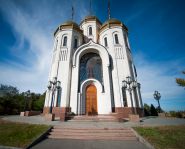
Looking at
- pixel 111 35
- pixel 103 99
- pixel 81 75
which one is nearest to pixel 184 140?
pixel 103 99

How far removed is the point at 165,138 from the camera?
5.53 metres

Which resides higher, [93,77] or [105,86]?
[93,77]

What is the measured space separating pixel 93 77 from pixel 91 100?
3335 mm

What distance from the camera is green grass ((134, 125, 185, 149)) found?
4770 mm

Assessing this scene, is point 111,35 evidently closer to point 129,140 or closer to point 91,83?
point 91,83

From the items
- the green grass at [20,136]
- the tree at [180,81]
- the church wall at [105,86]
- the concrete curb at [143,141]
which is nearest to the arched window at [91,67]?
the church wall at [105,86]

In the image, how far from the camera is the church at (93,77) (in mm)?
13914

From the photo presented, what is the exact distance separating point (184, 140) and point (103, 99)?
9.62 metres

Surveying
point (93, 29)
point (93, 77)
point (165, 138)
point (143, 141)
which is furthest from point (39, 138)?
point (93, 29)

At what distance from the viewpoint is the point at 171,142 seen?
16.6 feet

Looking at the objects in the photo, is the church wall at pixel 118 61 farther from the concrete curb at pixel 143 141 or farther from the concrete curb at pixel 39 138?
the concrete curb at pixel 39 138

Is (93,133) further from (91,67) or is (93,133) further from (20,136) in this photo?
(91,67)

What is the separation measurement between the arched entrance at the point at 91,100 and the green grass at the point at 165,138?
855 centimetres

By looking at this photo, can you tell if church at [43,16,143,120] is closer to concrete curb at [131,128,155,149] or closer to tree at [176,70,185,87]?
concrete curb at [131,128,155,149]
